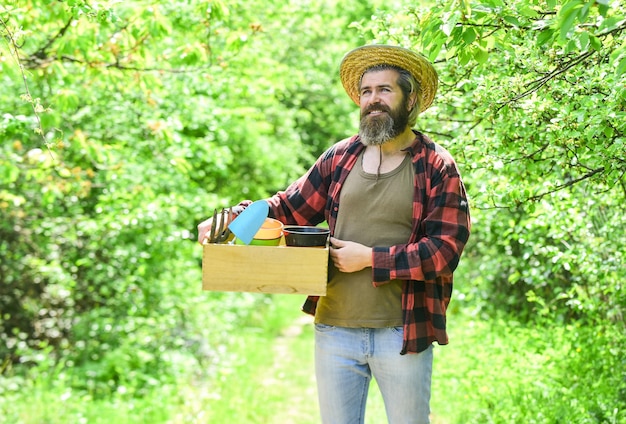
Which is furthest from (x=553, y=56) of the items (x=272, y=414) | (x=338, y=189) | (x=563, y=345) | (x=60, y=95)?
(x=272, y=414)

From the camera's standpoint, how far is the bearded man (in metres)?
2.36

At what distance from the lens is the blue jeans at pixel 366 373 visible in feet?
8.00

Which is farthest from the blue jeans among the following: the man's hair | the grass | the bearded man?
the grass

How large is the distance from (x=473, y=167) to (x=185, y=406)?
3070mm

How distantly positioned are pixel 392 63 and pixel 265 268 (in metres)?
0.88

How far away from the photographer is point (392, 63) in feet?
8.39

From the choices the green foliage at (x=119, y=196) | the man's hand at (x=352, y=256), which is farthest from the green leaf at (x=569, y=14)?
the green foliage at (x=119, y=196)

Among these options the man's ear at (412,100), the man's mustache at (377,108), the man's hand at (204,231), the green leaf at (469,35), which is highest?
the green leaf at (469,35)

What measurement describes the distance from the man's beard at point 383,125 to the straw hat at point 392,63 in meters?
0.16

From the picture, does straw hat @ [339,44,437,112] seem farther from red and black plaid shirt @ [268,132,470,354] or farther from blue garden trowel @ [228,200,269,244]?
blue garden trowel @ [228,200,269,244]

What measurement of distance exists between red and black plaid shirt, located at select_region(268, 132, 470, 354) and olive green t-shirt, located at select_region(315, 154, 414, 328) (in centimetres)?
4

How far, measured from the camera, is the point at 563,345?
171 inches

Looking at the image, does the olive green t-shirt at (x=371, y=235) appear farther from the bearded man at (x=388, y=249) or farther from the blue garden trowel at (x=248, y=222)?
the blue garden trowel at (x=248, y=222)

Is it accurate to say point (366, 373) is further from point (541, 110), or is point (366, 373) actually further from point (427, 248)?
point (541, 110)
